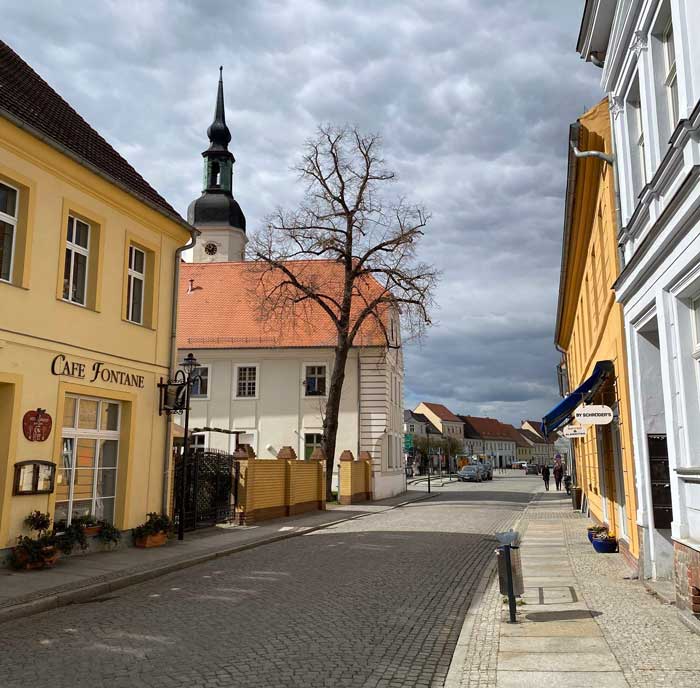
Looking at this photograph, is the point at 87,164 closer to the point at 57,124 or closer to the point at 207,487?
the point at 57,124

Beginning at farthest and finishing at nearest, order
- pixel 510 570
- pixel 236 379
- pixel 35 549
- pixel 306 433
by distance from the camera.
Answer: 1. pixel 236 379
2. pixel 306 433
3. pixel 35 549
4. pixel 510 570

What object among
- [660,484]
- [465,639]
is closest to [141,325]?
[465,639]

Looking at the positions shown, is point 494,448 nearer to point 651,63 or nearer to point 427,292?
point 427,292

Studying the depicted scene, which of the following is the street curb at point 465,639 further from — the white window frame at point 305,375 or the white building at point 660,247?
the white window frame at point 305,375

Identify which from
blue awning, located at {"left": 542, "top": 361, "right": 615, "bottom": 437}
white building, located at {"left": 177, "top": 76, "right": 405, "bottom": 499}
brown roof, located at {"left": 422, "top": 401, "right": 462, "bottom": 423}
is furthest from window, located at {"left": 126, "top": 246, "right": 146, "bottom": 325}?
brown roof, located at {"left": 422, "top": 401, "right": 462, "bottom": 423}

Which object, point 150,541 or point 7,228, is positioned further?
point 150,541

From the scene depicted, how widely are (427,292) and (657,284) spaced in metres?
22.8

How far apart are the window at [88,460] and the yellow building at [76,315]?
0.09 ft

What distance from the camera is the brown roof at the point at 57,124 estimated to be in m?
13.3

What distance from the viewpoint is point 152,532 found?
15688 mm

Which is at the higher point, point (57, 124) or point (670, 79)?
point (57, 124)

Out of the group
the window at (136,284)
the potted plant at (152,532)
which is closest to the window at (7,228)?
the window at (136,284)

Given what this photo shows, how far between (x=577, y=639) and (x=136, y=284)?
12.5 meters

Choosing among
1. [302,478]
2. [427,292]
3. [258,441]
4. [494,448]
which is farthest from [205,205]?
[494,448]
